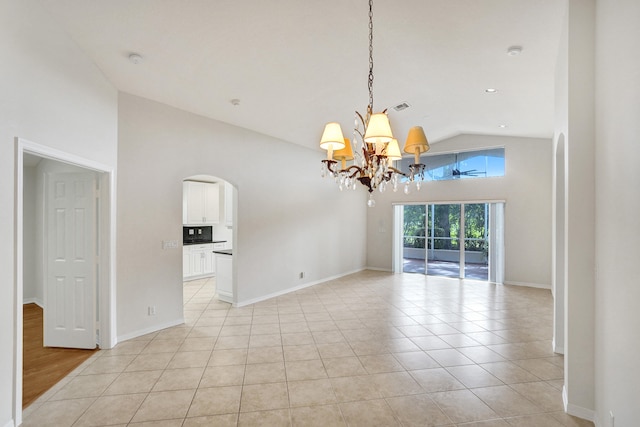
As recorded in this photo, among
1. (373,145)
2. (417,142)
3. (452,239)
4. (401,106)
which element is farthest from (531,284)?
(373,145)

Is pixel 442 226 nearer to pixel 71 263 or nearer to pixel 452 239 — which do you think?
pixel 452 239

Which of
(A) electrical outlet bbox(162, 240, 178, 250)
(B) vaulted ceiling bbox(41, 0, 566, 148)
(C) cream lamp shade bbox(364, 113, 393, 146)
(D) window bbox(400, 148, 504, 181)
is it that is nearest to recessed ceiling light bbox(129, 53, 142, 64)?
(B) vaulted ceiling bbox(41, 0, 566, 148)

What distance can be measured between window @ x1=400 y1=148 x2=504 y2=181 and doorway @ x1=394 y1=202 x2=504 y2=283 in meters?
0.76

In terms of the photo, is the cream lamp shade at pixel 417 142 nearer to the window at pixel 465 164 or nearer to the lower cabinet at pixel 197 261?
the window at pixel 465 164

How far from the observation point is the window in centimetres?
745

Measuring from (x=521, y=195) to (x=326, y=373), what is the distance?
642cm

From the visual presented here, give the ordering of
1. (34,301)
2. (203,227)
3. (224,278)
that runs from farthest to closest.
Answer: (203,227), (224,278), (34,301)

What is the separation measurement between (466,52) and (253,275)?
4663 mm

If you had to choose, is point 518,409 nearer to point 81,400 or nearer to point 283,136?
point 81,400

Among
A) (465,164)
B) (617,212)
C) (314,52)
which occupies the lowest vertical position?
(617,212)

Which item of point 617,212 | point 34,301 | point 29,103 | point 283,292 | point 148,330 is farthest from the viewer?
point 283,292

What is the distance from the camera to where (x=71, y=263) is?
12.0 ft

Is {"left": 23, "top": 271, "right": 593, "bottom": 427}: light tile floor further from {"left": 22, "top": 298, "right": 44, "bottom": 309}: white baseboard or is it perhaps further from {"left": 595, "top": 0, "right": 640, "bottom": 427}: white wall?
{"left": 22, "top": 298, "right": 44, "bottom": 309}: white baseboard

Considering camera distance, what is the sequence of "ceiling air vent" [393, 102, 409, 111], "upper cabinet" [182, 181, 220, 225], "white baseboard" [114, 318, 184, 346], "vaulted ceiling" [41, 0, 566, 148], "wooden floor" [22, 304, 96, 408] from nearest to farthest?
"vaulted ceiling" [41, 0, 566, 148] < "wooden floor" [22, 304, 96, 408] < "white baseboard" [114, 318, 184, 346] < "ceiling air vent" [393, 102, 409, 111] < "upper cabinet" [182, 181, 220, 225]
